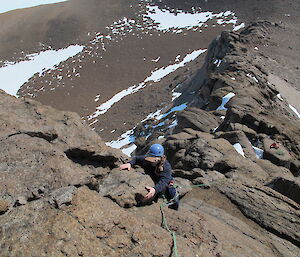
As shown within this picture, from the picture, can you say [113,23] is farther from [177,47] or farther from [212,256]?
[212,256]

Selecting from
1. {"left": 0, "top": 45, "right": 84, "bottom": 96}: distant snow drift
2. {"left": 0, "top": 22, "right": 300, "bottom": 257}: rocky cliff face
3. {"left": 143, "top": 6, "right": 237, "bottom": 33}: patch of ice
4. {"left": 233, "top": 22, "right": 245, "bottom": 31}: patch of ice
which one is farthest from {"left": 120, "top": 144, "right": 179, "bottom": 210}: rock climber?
{"left": 143, "top": 6, "right": 237, "bottom": 33}: patch of ice

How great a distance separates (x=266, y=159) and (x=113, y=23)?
289 ft

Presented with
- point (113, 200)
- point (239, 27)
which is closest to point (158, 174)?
point (113, 200)

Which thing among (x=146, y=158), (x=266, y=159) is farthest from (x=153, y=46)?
(x=146, y=158)

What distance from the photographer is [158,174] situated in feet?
26.1

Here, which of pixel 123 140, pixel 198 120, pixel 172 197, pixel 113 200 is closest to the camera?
pixel 113 200

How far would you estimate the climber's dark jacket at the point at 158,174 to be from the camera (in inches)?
289

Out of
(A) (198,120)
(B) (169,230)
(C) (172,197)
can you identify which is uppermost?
(B) (169,230)

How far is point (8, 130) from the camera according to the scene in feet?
23.5

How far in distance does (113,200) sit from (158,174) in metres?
1.81

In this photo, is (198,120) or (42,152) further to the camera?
(198,120)

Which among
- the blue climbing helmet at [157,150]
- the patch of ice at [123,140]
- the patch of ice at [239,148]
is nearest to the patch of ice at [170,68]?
the patch of ice at [123,140]

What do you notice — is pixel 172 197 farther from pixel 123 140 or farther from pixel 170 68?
pixel 170 68

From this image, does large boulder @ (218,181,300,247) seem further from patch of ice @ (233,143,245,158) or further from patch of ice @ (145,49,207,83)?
patch of ice @ (145,49,207,83)
